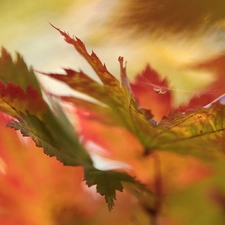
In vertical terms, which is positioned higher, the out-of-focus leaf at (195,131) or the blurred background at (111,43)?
the blurred background at (111,43)

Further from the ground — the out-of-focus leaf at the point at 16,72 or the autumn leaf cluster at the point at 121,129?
the out-of-focus leaf at the point at 16,72

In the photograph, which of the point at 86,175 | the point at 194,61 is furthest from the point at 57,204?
the point at 194,61

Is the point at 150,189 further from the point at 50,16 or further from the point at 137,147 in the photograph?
the point at 50,16

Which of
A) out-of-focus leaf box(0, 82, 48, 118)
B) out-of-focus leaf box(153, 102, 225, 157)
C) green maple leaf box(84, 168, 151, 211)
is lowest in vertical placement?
green maple leaf box(84, 168, 151, 211)

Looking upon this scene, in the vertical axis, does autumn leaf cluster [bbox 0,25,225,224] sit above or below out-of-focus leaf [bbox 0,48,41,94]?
below

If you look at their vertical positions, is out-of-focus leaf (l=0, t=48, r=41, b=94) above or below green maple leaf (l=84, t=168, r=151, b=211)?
above

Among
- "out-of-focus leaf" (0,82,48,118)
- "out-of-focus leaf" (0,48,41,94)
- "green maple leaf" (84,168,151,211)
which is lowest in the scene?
"green maple leaf" (84,168,151,211)

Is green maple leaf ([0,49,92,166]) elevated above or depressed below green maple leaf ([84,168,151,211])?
above

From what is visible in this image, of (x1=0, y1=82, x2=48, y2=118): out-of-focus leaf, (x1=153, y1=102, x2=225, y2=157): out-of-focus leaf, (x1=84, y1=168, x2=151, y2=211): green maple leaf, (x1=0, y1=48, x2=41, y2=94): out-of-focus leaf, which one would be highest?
(x1=0, y1=48, x2=41, y2=94): out-of-focus leaf

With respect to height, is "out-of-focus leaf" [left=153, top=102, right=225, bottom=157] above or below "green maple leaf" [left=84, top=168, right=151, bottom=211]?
above

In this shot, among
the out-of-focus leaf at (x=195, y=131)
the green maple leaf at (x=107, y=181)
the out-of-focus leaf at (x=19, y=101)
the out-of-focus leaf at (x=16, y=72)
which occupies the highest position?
the out-of-focus leaf at (x=16, y=72)

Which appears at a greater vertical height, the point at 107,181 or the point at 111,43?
the point at 111,43
